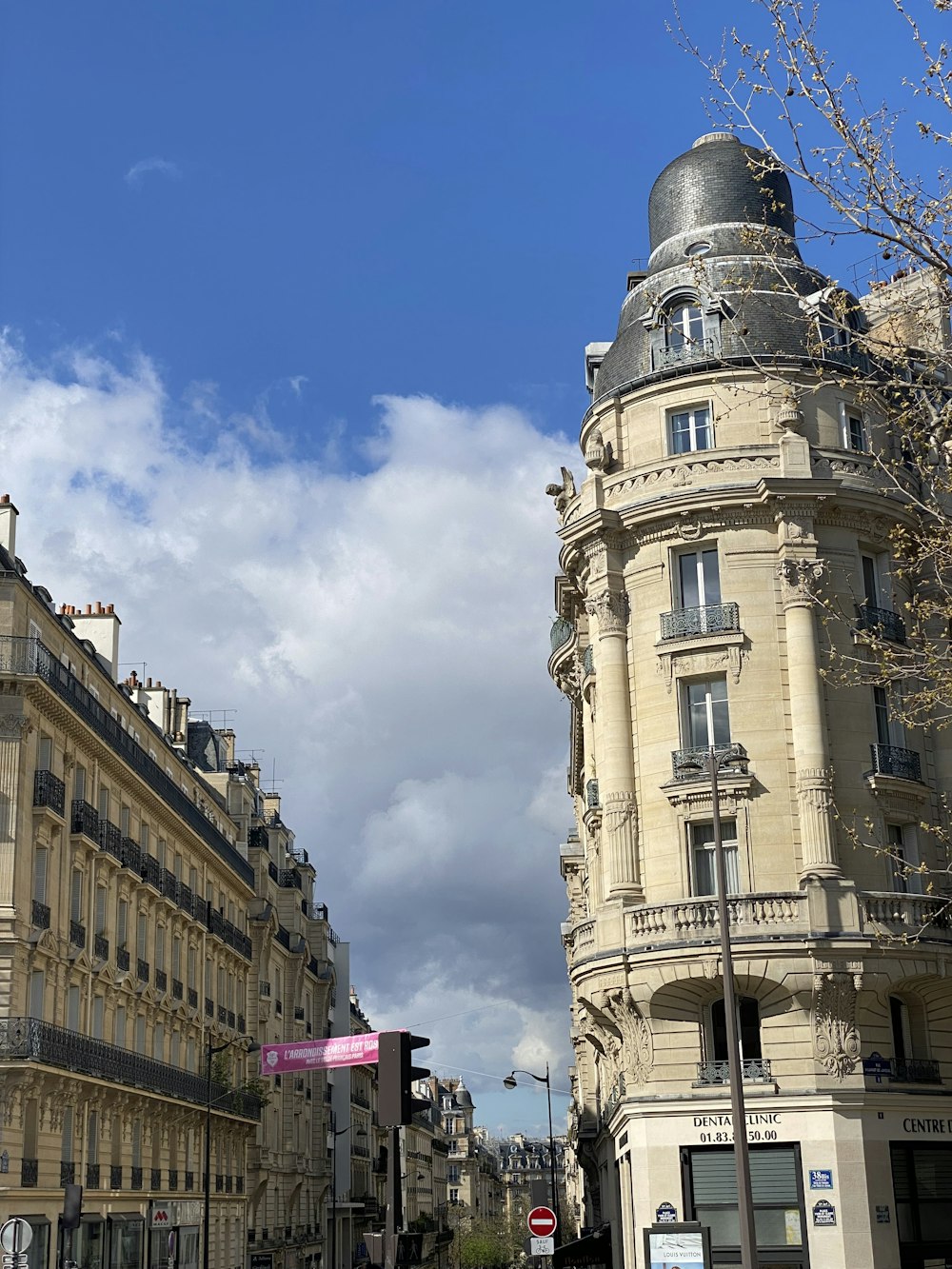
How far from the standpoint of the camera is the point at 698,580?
35094mm

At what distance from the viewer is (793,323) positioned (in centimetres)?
3653

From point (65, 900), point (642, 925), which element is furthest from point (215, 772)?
point (642, 925)

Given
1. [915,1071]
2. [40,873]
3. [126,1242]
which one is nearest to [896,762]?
[915,1071]

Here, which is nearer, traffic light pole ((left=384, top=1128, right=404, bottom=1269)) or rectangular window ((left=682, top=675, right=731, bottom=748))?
traffic light pole ((left=384, top=1128, right=404, bottom=1269))

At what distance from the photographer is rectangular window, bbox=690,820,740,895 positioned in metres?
33.2

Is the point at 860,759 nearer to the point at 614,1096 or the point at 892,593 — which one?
the point at 892,593

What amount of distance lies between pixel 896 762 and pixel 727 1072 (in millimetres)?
7457

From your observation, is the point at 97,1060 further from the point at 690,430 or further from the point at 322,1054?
the point at 690,430

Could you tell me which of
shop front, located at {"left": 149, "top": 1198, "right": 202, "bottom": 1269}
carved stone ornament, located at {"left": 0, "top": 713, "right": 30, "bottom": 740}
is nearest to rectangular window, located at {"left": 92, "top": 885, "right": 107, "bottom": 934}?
carved stone ornament, located at {"left": 0, "top": 713, "right": 30, "bottom": 740}

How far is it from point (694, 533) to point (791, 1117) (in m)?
12.4

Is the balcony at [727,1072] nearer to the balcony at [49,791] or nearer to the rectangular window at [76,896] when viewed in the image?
the balcony at [49,791]

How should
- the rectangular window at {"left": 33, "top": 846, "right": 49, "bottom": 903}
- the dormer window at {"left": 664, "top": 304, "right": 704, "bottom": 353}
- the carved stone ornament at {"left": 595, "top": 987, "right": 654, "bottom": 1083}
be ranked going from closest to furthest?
1. the carved stone ornament at {"left": 595, "top": 987, "right": 654, "bottom": 1083}
2. the dormer window at {"left": 664, "top": 304, "right": 704, "bottom": 353}
3. the rectangular window at {"left": 33, "top": 846, "right": 49, "bottom": 903}

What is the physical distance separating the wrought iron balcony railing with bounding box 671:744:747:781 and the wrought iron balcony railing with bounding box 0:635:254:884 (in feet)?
51.5

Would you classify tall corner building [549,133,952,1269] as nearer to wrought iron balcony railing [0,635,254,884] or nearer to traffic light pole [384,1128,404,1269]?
wrought iron balcony railing [0,635,254,884]
